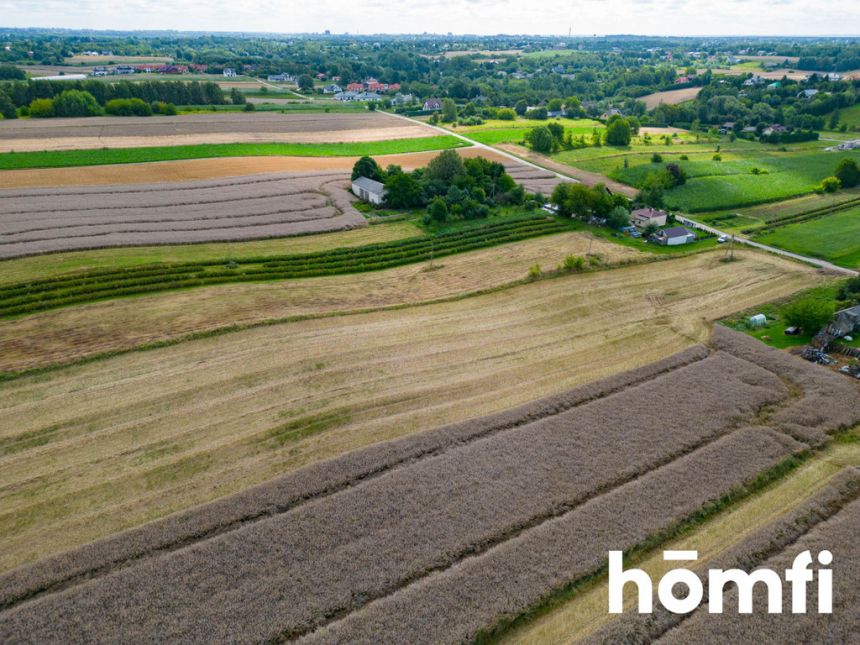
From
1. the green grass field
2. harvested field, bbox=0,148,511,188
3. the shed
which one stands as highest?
the green grass field

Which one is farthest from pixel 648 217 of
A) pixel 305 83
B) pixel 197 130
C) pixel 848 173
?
pixel 305 83

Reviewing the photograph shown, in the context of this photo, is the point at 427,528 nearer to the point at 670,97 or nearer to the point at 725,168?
the point at 725,168

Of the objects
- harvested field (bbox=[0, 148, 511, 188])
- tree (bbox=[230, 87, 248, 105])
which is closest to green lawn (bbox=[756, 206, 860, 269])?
harvested field (bbox=[0, 148, 511, 188])

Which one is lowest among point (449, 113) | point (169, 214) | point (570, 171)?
point (169, 214)

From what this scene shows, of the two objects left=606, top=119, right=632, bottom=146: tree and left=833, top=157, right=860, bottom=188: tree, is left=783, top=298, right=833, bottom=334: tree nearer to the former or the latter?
left=833, top=157, right=860, bottom=188: tree

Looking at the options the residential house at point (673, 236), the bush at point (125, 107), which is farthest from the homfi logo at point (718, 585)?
the bush at point (125, 107)

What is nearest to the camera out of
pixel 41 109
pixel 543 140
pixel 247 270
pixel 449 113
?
pixel 247 270

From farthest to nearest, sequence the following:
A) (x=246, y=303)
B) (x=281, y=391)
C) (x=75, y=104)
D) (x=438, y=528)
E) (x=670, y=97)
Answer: (x=670, y=97)
(x=75, y=104)
(x=246, y=303)
(x=281, y=391)
(x=438, y=528)
